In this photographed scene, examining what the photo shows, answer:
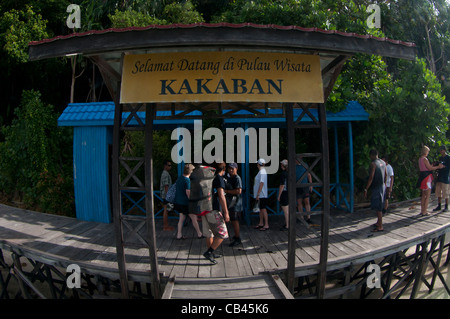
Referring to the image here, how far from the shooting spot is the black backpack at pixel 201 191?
4898mm

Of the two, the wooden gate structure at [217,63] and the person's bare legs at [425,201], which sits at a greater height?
the wooden gate structure at [217,63]

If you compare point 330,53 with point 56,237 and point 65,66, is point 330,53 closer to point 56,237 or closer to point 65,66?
point 56,237

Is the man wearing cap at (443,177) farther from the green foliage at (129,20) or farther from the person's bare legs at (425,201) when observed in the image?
the green foliage at (129,20)

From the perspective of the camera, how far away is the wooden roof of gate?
355 centimetres

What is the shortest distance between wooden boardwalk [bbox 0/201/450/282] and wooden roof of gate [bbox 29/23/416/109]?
269cm

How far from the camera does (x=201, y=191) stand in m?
4.95

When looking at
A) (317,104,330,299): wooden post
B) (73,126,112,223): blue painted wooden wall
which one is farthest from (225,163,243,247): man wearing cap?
(73,126,112,223): blue painted wooden wall

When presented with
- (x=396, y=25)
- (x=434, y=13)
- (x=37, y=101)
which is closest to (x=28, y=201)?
(x=37, y=101)

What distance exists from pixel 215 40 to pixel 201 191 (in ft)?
8.00

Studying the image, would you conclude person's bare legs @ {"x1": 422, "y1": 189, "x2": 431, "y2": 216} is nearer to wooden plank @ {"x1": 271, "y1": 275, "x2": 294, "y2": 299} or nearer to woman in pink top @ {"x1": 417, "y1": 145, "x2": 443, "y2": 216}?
woman in pink top @ {"x1": 417, "y1": 145, "x2": 443, "y2": 216}

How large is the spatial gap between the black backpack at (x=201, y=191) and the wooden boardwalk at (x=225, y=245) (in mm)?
914

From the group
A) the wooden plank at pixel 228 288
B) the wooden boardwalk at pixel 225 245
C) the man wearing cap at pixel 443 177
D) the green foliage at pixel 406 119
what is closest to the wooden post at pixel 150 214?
the wooden boardwalk at pixel 225 245

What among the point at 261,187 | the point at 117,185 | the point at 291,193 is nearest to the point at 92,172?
the point at 117,185

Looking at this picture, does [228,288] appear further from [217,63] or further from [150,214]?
[217,63]
